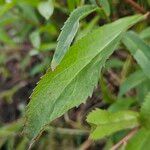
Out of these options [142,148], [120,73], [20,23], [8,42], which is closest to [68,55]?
[142,148]

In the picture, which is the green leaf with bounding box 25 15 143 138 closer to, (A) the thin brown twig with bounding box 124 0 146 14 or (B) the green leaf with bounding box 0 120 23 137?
(A) the thin brown twig with bounding box 124 0 146 14

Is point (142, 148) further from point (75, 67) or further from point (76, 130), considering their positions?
point (76, 130)

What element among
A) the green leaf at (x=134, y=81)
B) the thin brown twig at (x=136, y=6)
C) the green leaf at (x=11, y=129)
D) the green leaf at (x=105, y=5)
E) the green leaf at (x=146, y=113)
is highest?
the green leaf at (x=105, y=5)

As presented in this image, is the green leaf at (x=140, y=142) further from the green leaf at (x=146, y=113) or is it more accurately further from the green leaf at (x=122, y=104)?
the green leaf at (x=122, y=104)

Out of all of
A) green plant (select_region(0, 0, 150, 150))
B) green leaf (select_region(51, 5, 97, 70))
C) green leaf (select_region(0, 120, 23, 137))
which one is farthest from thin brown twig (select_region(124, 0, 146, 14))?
green leaf (select_region(0, 120, 23, 137))

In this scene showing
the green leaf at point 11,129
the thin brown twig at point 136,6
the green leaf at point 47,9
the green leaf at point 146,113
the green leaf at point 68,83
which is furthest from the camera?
the green leaf at point 11,129

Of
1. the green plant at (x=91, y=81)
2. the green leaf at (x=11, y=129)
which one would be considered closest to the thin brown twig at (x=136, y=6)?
the green plant at (x=91, y=81)

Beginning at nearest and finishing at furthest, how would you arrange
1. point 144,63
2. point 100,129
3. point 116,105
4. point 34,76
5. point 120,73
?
1. point 100,129
2. point 144,63
3. point 116,105
4. point 120,73
5. point 34,76
